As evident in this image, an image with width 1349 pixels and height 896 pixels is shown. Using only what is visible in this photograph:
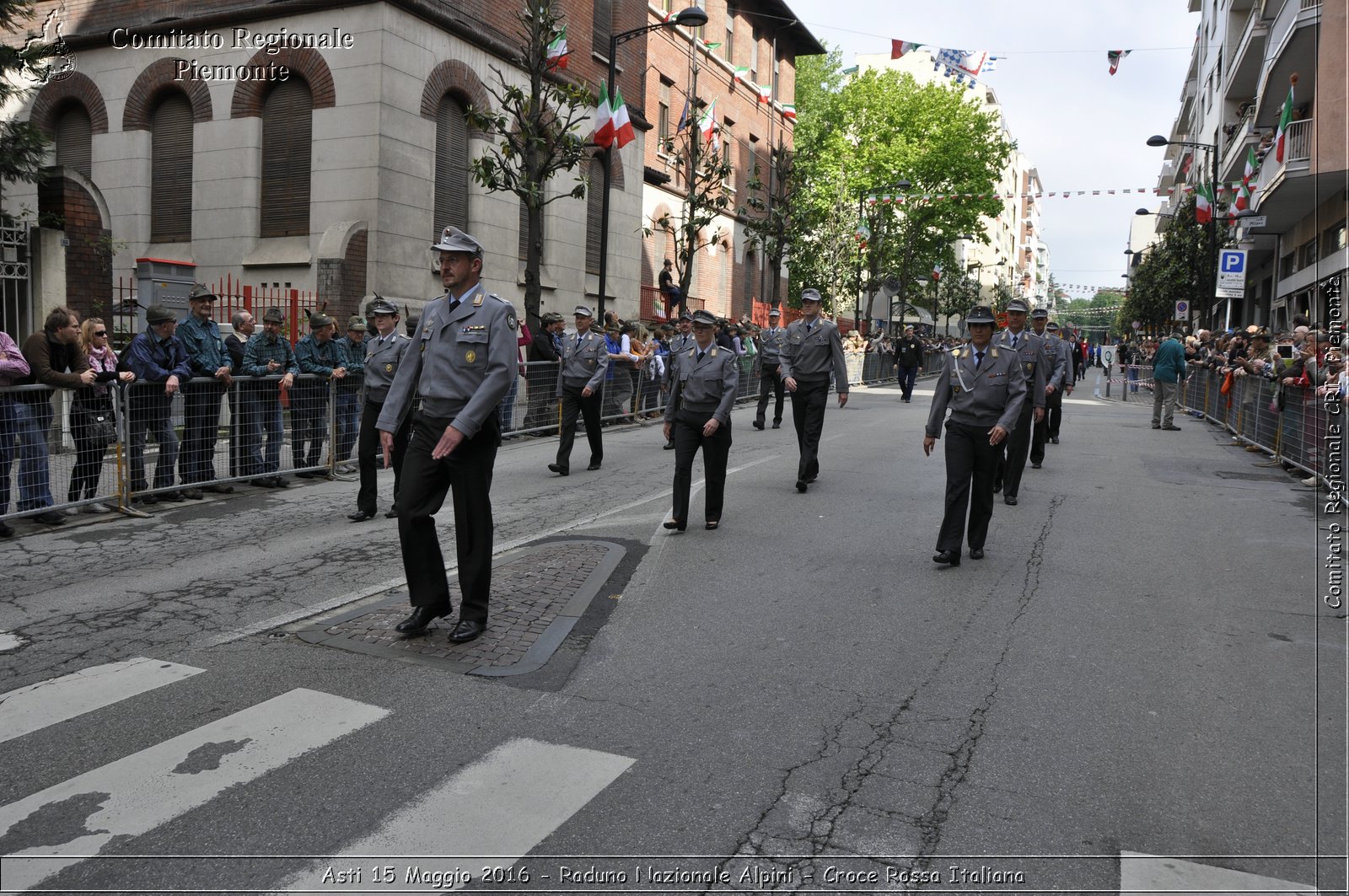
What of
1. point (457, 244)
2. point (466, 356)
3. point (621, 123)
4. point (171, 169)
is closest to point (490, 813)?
point (466, 356)

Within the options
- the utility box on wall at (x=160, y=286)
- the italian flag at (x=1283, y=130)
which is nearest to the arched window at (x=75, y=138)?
the utility box on wall at (x=160, y=286)

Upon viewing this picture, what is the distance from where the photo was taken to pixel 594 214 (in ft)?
92.6

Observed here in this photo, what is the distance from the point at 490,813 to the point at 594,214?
25643 millimetres

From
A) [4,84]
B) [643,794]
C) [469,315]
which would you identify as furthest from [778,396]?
[643,794]

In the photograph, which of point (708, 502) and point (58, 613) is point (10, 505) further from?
point (708, 502)

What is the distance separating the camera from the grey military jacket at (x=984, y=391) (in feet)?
26.6

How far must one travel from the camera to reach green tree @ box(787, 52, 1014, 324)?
46.8 m

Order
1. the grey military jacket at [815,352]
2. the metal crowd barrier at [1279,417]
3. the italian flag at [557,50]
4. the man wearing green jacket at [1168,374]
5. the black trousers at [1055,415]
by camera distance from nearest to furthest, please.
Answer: the grey military jacket at [815,352], the metal crowd barrier at [1279,417], the black trousers at [1055,415], the italian flag at [557,50], the man wearing green jacket at [1168,374]

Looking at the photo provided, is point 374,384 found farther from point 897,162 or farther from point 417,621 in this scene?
point 897,162

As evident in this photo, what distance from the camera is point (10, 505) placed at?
28.2 ft

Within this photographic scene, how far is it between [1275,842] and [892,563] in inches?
168

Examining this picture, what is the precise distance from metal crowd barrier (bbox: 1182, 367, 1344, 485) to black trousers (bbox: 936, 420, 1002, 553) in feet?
17.8

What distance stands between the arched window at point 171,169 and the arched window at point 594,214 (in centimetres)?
945

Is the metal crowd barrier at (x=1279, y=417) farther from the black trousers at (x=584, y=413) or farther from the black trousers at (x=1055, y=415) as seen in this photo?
the black trousers at (x=584, y=413)
